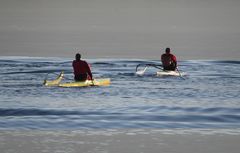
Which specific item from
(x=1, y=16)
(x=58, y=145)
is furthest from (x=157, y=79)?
(x=1, y=16)

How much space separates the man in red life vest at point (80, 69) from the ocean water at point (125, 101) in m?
0.68

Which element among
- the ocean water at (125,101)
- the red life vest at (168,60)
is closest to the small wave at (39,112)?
the ocean water at (125,101)

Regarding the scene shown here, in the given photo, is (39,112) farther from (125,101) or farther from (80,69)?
(80,69)

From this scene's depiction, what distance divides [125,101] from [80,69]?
4.86 meters

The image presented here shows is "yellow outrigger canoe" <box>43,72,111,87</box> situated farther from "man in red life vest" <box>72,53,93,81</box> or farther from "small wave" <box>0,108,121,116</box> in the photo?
"small wave" <box>0,108,121,116</box>

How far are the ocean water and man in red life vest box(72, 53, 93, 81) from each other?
68cm

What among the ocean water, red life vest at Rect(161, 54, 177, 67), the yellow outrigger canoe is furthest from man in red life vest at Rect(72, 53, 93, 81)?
red life vest at Rect(161, 54, 177, 67)

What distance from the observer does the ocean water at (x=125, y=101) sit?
59.5 feet

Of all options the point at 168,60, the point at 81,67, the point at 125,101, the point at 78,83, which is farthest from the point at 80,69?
the point at 168,60

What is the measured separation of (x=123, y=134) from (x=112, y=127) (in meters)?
1.11

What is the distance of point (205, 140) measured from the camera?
50.6ft

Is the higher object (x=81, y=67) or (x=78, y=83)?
(x=81, y=67)

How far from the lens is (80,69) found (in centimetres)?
2745

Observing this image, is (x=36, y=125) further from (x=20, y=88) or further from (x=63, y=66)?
(x=63, y=66)
